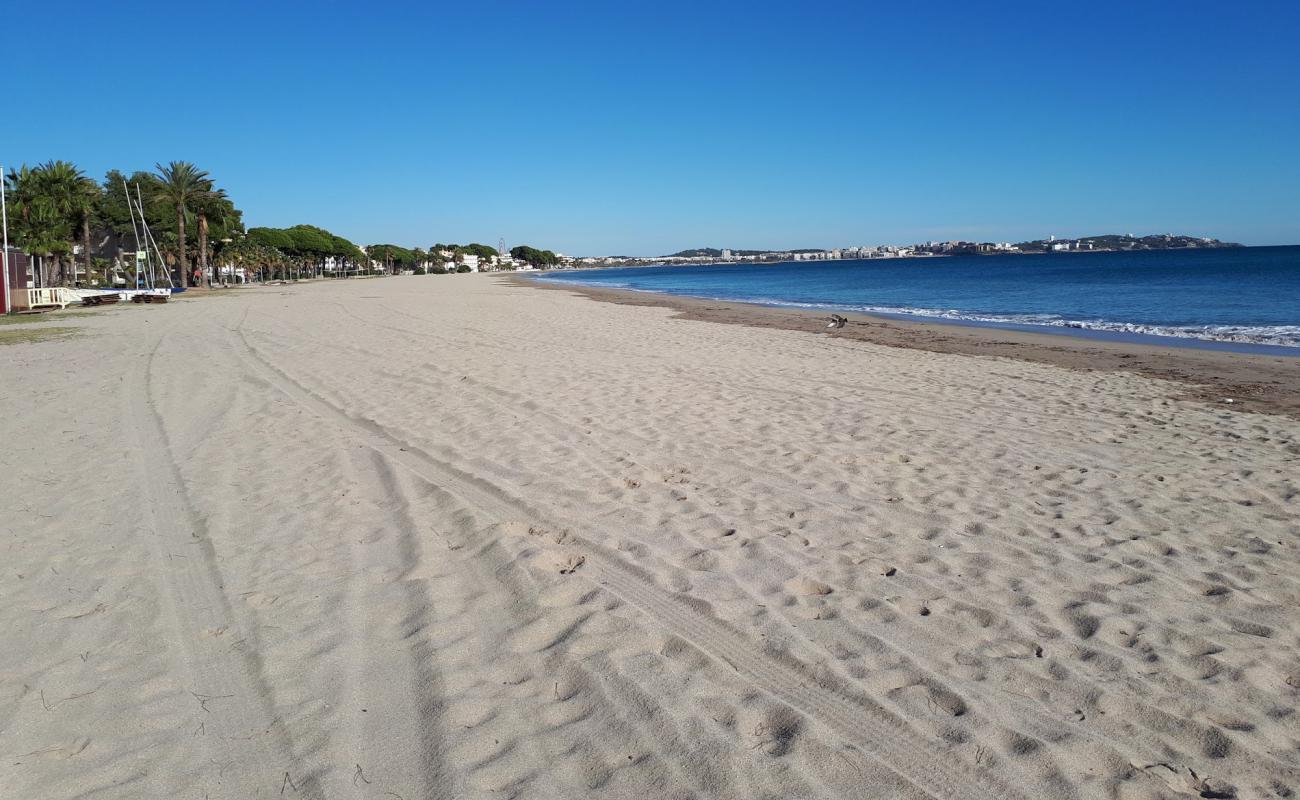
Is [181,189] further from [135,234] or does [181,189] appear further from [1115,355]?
[1115,355]

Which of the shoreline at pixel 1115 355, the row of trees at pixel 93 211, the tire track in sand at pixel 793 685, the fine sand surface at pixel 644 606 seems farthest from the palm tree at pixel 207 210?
the tire track in sand at pixel 793 685

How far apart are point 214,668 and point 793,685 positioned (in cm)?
229

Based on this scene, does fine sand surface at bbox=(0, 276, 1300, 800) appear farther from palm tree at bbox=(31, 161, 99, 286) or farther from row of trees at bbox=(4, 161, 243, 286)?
palm tree at bbox=(31, 161, 99, 286)

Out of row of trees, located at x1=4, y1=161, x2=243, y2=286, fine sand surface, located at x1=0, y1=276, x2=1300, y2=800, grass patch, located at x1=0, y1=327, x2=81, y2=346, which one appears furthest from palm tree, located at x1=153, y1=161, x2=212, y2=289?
fine sand surface, located at x1=0, y1=276, x2=1300, y2=800

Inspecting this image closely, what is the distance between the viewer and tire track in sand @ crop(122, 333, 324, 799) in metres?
2.41

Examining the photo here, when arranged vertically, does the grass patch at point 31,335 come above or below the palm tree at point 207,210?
below

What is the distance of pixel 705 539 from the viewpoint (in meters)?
4.39

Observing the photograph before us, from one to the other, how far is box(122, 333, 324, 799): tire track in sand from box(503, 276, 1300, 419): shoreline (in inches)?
411

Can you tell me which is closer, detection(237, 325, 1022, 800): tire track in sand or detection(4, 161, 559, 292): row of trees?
detection(237, 325, 1022, 800): tire track in sand

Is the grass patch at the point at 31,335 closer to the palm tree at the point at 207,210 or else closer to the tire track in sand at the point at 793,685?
the tire track in sand at the point at 793,685

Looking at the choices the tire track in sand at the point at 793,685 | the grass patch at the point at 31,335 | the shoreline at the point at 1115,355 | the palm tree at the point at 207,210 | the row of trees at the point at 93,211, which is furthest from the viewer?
the palm tree at the point at 207,210

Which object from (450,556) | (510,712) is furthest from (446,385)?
(510,712)

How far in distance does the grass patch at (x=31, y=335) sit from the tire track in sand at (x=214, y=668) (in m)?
13.9

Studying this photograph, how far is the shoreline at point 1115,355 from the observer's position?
1040 cm
